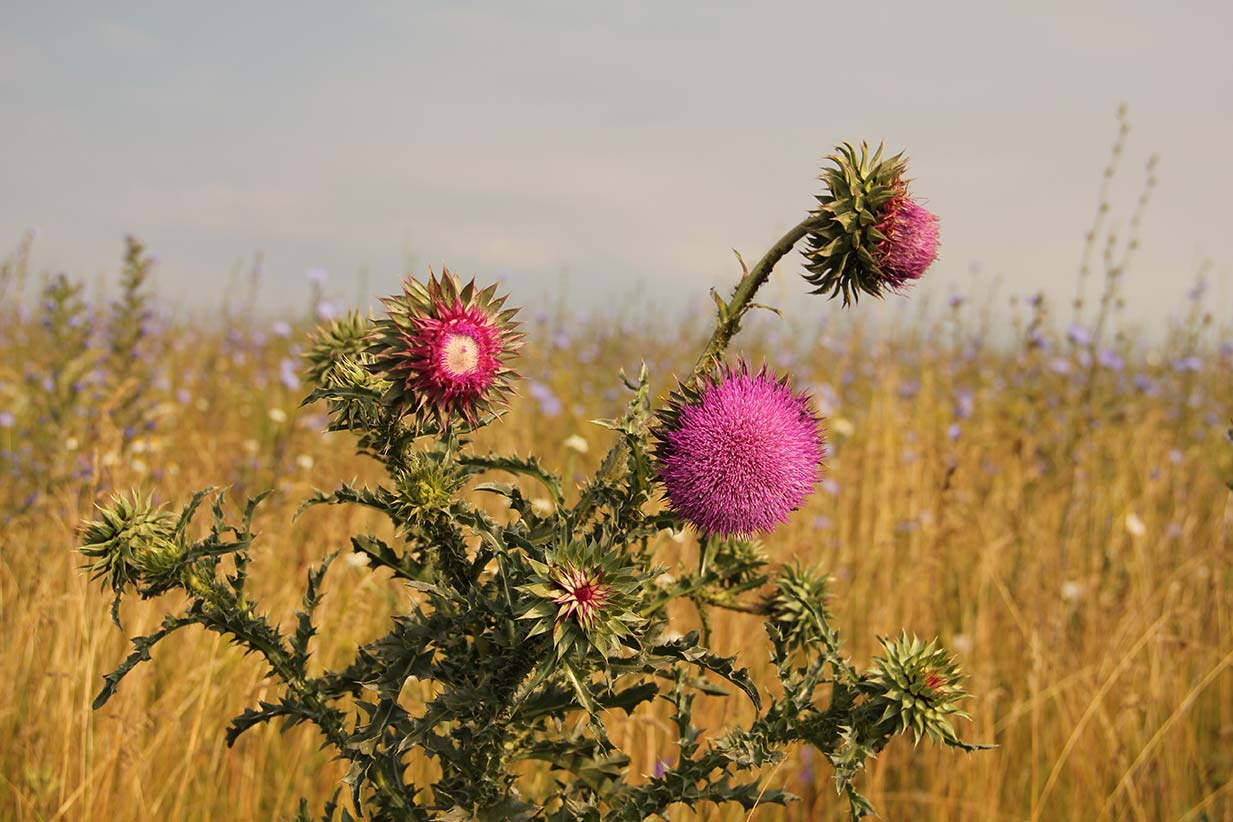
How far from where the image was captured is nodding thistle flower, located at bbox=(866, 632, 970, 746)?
81.4 inches

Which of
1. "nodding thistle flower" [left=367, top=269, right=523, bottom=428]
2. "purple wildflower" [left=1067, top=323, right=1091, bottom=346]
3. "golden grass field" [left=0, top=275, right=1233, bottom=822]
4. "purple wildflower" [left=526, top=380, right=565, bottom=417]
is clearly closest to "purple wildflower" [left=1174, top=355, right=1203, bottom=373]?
"golden grass field" [left=0, top=275, right=1233, bottom=822]

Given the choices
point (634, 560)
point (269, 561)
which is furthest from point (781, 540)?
point (634, 560)

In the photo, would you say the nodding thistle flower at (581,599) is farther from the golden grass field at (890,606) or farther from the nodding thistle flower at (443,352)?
the golden grass field at (890,606)

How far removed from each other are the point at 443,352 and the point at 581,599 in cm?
52

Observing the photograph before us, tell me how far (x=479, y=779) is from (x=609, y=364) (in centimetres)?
883

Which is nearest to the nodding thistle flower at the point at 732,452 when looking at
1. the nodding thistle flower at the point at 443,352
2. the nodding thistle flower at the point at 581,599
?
the nodding thistle flower at the point at 581,599

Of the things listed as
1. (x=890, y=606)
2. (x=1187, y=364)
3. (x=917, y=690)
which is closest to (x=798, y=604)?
(x=917, y=690)

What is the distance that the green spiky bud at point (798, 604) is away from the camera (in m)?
2.49

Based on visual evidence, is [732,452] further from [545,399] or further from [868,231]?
[545,399]

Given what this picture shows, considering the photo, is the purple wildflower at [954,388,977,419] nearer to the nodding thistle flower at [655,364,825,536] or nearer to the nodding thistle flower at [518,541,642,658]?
the nodding thistle flower at [655,364,825,536]

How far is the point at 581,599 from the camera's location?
1.71m

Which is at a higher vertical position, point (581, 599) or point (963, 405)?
point (963, 405)

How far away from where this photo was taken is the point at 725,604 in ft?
8.05

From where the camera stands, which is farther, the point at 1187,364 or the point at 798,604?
the point at 1187,364
